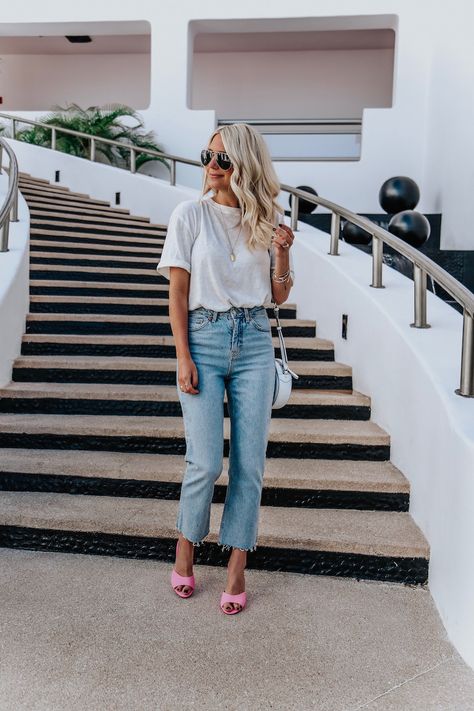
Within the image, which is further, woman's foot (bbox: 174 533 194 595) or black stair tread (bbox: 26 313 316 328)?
black stair tread (bbox: 26 313 316 328)

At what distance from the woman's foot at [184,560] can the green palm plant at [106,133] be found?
8702 millimetres

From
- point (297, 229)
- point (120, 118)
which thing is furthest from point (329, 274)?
point (120, 118)

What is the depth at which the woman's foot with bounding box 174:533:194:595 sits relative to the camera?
2486mm

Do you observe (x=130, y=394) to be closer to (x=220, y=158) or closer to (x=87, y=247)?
(x=220, y=158)

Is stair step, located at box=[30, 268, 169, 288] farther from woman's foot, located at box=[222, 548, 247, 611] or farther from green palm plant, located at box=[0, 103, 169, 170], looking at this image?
green palm plant, located at box=[0, 103, 169, 170]

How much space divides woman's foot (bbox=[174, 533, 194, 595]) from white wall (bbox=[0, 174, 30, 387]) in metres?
2.03

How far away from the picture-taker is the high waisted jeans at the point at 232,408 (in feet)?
7.43

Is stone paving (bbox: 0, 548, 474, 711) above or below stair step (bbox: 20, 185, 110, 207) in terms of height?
below

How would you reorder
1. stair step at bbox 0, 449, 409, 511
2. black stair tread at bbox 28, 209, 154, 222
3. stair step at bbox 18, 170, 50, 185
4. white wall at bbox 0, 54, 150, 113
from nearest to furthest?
1. stair step at bbox 0, 449, 409, 511
2. black stair tread at bbox 28, 209, 154, 222
3. stair step at bbox 18, 170, 50, 185
4. white wall at bbox 0, 54, 150, 113

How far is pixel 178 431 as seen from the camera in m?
3.52

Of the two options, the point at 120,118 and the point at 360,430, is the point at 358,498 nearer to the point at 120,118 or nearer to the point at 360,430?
the point at 360,430

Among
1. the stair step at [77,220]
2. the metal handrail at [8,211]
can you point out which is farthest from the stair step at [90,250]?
the stair step at [77,220]

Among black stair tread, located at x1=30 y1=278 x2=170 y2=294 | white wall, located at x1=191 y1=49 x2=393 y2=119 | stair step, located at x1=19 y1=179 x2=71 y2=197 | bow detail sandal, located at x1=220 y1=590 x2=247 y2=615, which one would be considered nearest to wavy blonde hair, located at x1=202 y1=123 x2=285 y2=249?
bow detail sandal, located at x1=220 y1=590 x2=247 y2=615

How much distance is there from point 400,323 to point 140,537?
5.67 feet
